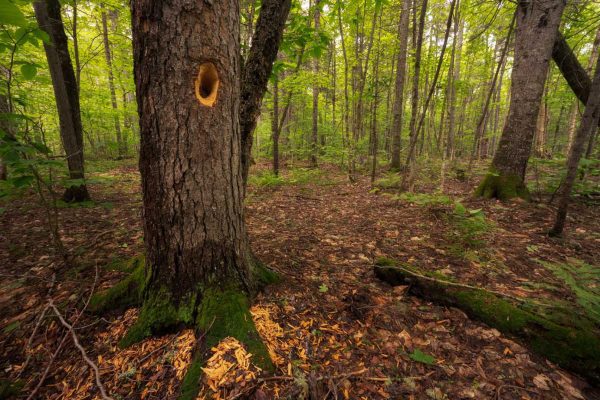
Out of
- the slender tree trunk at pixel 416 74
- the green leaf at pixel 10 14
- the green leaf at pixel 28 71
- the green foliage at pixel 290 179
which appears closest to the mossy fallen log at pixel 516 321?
the green leaf at pixel 10 14

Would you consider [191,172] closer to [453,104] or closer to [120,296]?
[120,296]

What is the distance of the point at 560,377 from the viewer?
1.83 metres

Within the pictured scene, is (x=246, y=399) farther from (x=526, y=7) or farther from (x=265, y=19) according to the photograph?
(x=526, y=7)

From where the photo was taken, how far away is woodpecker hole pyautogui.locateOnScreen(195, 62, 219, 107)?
1769 mm

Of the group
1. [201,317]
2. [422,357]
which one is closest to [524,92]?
[422,357]

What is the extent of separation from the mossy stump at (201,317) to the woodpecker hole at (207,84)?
1.46m

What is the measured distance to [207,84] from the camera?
1855 millimetres

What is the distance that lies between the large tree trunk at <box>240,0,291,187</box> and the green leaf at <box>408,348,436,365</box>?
7.72 ft

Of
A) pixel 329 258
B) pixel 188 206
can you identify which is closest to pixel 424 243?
pixel 329 258

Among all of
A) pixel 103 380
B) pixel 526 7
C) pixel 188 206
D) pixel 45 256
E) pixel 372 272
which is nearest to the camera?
pixel 103 380

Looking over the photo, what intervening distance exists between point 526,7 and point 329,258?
22.0 ft

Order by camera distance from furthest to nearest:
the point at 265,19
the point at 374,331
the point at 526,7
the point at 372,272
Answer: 1. the point at 526,7
2. the point at 372,272
3. the point at 265,19
4. the point at 374,331

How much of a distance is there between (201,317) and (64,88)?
225 inches

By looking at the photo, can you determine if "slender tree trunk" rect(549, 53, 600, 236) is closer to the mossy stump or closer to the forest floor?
the forest floor
